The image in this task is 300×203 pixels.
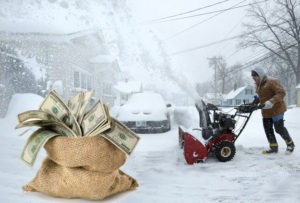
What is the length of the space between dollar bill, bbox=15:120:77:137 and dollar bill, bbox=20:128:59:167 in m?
0.03

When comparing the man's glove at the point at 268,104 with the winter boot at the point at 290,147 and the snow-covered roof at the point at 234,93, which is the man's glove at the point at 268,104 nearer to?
the winter boot at the point at 290,147

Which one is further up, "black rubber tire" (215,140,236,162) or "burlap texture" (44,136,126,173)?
"burlap texture" (44,136,126,173)

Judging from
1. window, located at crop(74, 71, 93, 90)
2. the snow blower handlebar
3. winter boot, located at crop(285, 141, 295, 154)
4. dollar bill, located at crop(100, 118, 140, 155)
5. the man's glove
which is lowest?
winter boot, located at crop(285, 141, 295, 154)

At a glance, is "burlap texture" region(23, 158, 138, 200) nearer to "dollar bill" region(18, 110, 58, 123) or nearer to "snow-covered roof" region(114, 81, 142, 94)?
"dollar bill" region(18, 110, 58, 123)

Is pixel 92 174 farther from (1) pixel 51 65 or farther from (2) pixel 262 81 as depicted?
(1) pixel 51 65

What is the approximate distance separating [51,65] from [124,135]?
4.61 m

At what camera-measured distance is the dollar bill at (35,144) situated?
3.08 ft

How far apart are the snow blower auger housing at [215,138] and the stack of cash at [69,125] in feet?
5.49

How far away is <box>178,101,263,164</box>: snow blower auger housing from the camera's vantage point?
8.26ft

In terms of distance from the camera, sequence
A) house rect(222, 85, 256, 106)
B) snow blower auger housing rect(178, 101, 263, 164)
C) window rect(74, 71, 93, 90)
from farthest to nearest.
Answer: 1. house rect(222, 85, 256, 106)
2. window rect(74, 71, 93, 90)
3. snow blower auger housing rect(178, 101, 263, 164)

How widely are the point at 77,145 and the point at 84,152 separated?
0.04 meters

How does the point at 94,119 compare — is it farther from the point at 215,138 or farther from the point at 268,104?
the point at 268,104

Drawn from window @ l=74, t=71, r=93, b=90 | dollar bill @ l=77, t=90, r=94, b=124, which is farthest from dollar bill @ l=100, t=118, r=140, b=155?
window @ l=74, t=71, r=93, b=90

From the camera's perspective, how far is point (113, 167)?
1024mm
